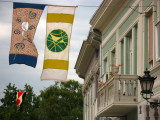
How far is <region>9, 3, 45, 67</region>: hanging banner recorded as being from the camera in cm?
1548

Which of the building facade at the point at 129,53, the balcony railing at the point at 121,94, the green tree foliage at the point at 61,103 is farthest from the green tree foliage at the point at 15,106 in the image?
the balcony railing at the point at 121,94

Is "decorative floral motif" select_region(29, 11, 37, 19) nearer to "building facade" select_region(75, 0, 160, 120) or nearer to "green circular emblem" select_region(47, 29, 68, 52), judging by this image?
"green circular emblem" select_region(47, 29, 68, 52)

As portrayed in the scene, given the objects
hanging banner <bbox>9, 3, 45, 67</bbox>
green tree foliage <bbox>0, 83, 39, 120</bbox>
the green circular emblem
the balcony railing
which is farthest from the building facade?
green tree foliage <bbox>0, 83, 39, 120</bbox>

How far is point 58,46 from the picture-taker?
615 inches

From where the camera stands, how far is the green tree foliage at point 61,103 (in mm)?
58375

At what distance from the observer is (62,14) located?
1559 cm

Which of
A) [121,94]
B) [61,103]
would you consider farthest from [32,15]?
[61,103]

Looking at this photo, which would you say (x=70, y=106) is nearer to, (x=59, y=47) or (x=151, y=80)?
(x=59, y=47)

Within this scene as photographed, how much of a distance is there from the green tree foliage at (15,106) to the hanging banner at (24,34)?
152 ft

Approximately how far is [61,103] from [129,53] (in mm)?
41654

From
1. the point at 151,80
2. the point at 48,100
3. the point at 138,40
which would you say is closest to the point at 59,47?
the point at 138,40

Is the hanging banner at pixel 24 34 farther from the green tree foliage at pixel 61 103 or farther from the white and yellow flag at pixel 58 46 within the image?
the green tree foliage at pixel 61 103

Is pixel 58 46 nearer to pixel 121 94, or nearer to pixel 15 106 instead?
pixel 121 94

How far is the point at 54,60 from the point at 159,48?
3.70 m
